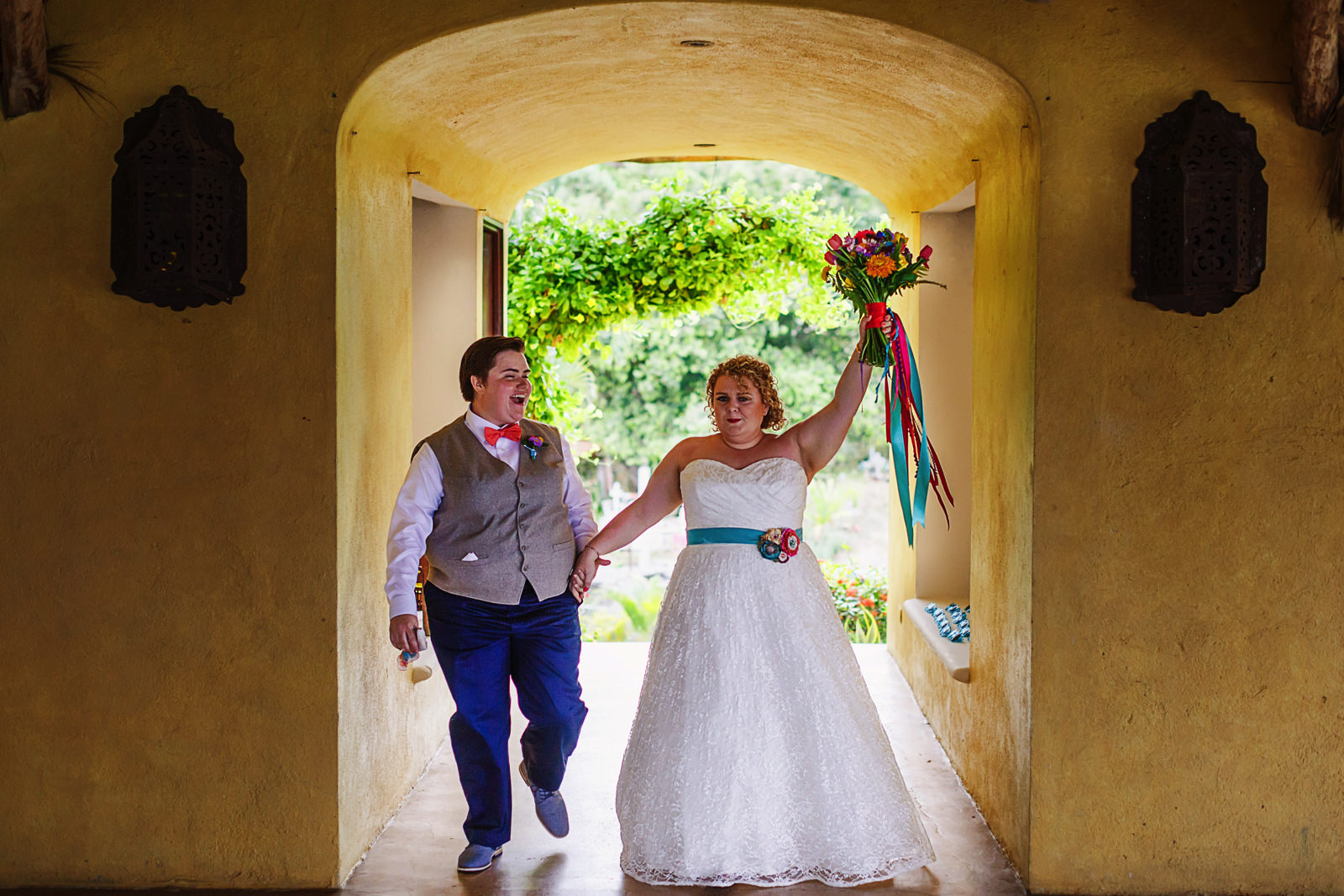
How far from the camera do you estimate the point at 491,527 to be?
3.61 meters

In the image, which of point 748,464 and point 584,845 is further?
point 584,845

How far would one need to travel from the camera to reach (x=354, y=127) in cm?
362

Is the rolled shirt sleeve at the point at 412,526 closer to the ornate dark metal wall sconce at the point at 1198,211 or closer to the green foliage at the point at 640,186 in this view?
the ornate dark metal wall sconce at the point at 1198,211

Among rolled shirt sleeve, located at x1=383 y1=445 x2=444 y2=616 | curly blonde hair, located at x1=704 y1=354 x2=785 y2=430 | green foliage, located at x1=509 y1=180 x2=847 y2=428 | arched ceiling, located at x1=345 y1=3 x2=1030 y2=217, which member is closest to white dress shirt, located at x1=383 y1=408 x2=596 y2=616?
rolled shirt sleeve, located at x1=383 y1=445 x2=444 y2=616

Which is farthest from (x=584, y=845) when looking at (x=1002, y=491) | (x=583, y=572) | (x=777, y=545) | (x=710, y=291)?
(x=710, y=291)

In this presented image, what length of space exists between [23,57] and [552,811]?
2.79 m

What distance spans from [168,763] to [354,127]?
2027 mm

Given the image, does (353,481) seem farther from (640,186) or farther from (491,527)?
(640,186)

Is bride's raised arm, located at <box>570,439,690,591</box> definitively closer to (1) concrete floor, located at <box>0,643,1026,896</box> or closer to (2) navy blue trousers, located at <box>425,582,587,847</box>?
(2) navy blue trousers, located at <box>425,582,587,847</box>

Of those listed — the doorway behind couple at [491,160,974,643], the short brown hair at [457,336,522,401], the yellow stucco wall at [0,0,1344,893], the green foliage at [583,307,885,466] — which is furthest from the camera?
the green foliage at [583,307,885,466]

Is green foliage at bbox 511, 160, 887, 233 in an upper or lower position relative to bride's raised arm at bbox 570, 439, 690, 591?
upper

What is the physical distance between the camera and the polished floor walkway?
3.56 m

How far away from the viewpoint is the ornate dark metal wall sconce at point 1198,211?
3225 mm

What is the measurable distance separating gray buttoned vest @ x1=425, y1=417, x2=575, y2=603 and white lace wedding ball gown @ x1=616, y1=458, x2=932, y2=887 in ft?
1.51
